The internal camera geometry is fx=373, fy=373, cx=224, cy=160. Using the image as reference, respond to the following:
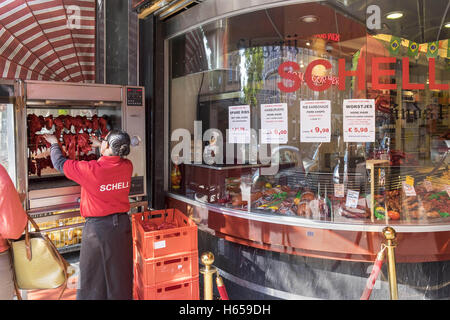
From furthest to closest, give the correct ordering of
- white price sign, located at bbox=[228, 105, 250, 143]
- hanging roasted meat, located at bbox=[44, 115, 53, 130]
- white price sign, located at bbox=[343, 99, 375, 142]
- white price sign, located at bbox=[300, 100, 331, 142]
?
white price sign, located at bbox=[228, 105, 250, 143] < white price sign, located at bbox=[300, 100, 331, 142] < white price sign, located at bbox=[343, 99, 375, 142] < hanging roasted meat, located at bbox=[44, 115, 53, 130]

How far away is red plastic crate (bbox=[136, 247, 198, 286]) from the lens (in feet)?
10.3

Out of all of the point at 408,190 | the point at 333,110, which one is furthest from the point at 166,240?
the point at 408,190

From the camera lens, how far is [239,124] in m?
4.35

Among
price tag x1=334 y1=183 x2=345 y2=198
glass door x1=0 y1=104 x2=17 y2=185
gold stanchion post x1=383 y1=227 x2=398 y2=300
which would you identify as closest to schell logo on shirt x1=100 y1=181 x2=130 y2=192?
glass door x1=0 y1=104 x2=17 y2=185

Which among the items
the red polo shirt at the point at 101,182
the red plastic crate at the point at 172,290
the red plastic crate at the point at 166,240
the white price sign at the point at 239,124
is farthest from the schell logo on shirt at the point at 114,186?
the white price sign at the point at 239,124

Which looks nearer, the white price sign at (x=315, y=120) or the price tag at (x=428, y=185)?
the white price sign at (x=315, y=120)

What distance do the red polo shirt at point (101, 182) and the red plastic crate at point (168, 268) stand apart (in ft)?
1.75

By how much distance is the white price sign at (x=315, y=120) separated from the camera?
3844 millimetres

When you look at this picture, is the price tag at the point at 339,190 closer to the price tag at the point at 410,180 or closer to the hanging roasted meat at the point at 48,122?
the price tag at the point at 410,180

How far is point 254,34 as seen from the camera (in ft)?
13.9

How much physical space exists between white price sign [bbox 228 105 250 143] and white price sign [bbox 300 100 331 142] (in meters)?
0.66

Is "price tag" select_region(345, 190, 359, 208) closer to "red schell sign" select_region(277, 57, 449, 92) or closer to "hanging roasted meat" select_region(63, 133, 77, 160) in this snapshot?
"red schell sign" select_region(277, 57, 449, 92)

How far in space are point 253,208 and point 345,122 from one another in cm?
131
